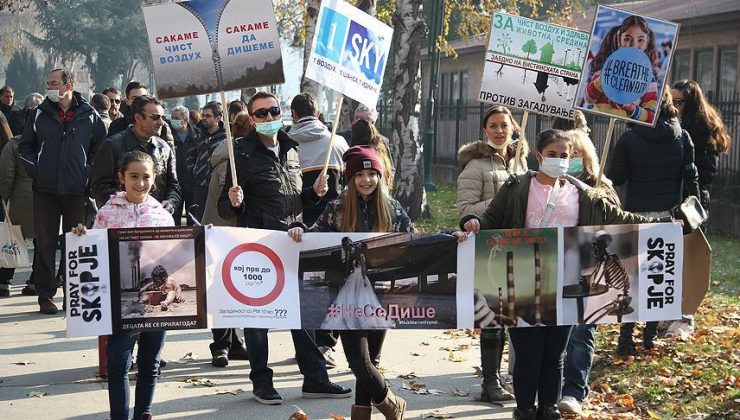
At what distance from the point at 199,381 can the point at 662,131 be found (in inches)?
155

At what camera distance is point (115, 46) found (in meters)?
69.9

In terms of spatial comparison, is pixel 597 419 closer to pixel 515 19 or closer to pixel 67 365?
pixel 515 19

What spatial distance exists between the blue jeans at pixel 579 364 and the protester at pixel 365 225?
1.43m

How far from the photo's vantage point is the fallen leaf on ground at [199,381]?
9125 millimetres

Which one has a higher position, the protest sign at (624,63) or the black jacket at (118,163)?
the protest sign at (624,63)

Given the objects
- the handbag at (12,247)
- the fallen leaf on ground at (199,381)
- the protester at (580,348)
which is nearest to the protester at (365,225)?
the protester at (580,348)

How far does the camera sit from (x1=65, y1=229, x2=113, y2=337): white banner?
712 centimetres

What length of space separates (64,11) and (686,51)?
48774mm

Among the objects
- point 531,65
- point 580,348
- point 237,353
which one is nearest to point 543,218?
point 580,348

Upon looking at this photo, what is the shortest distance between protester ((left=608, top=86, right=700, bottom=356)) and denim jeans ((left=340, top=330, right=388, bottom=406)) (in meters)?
3.24

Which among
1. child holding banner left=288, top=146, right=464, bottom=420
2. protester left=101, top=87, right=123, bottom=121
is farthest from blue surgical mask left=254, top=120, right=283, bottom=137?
protester left=101, top=87, right=123, bottom=121

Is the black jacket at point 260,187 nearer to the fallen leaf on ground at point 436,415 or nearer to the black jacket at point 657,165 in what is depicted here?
the fallen leaf on ground at point 436,415

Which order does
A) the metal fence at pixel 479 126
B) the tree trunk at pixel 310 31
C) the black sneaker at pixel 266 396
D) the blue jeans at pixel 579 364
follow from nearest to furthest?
the blue jeans at pixel 579 364, the black sneaker at pixel 266 396, the tree trunk at pixel 310 31, the metal fence at pixel 479 126

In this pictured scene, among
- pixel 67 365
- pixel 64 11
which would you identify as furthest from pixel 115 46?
pixel 67 365
